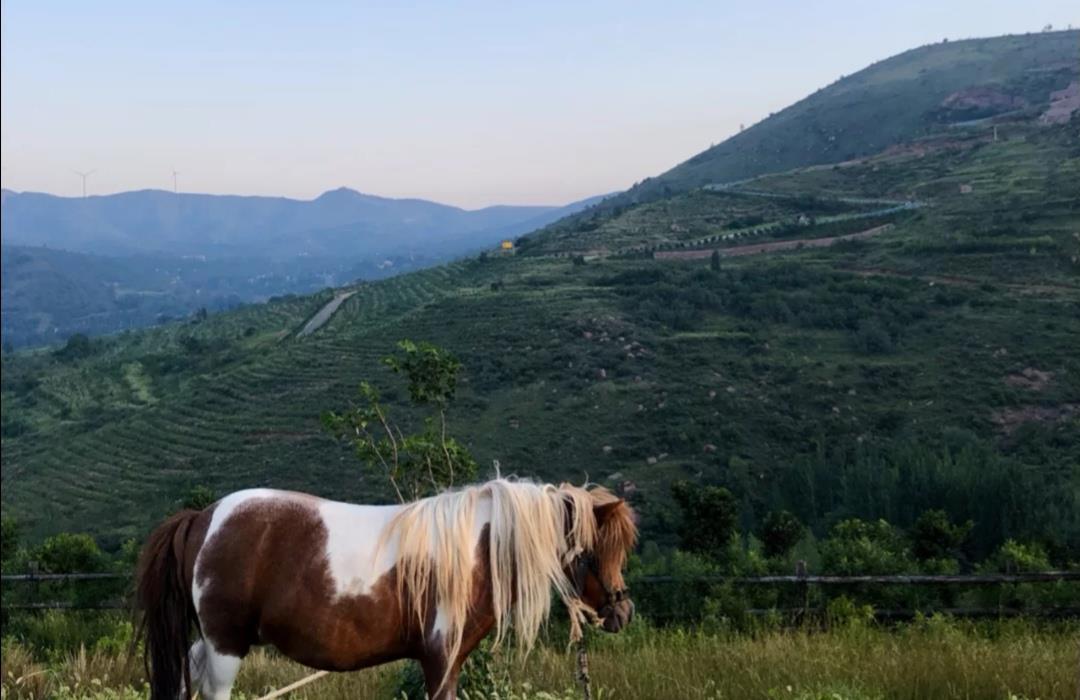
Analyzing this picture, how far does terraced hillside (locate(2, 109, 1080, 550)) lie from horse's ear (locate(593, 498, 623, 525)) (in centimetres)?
1133

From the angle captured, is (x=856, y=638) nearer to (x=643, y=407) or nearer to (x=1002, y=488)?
(x=1002, y=488)

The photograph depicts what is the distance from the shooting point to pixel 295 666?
18.3 feet

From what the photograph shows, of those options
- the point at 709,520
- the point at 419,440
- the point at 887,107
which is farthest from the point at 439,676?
the point at 887,107

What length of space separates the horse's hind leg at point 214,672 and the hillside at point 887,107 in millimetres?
52624

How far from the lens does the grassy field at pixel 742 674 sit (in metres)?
4.40

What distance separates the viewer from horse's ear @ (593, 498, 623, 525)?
3354 millimetres

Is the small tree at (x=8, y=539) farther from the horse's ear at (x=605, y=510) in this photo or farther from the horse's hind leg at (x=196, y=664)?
the horse's ear at (x=605, y=510)

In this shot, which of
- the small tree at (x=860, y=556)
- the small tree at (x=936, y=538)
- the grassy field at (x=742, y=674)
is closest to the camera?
the grassy field at (x=742, y=674)

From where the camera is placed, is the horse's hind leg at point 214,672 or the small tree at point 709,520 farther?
the small tree at point 709,520

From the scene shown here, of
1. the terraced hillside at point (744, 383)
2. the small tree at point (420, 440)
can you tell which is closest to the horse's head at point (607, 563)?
the small tree at point (420, 440)

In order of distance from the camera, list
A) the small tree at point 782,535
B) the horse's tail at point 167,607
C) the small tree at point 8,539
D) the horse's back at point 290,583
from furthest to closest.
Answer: the small tree at point 8,539, the small tree at point 782,535, the horse's tail at point 167,607, the horse's back at point 290,583

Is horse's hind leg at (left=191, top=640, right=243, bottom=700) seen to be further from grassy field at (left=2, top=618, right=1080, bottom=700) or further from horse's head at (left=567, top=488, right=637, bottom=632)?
horse's head at (left=567, top=488, right=637, bottom=632)

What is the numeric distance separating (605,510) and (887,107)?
92176 millimetres

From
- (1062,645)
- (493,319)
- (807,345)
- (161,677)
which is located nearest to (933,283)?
(807,345)
